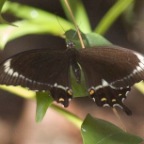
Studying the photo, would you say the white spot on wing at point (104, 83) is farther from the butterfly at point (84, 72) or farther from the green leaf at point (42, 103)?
the green leaf at point (42, 103)

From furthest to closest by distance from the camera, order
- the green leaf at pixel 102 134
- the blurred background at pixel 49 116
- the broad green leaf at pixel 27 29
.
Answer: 1. the blurred background at pixel 49 116
2. the broad green leaf at pixel 27 29
3. the green leaf at pixel 102 134

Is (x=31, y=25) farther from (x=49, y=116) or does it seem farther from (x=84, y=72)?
(x=49, y=116)

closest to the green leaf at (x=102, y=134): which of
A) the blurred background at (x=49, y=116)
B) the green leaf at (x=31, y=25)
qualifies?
the green leaf at (x=31, y=25)

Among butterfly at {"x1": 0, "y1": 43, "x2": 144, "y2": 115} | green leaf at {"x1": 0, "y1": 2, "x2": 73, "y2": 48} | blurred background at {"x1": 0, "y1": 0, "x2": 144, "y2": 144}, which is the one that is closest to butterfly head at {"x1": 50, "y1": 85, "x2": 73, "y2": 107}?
butterfly at {"x1": 0, "y1": 43, "x2": 144, "y2": 115}

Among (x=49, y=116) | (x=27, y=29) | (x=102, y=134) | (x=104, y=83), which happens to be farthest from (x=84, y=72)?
(x=49, y=116)

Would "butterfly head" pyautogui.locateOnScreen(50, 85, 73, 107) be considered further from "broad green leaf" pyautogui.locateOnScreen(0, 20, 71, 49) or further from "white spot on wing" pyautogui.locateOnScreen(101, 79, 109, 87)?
"broad green leaf" pyautogui.locateOnScreen(0, 20, 71, 49)

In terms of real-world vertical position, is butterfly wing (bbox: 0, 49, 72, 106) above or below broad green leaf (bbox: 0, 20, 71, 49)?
above

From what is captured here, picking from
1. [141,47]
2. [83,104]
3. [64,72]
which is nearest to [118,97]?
[64,72]
